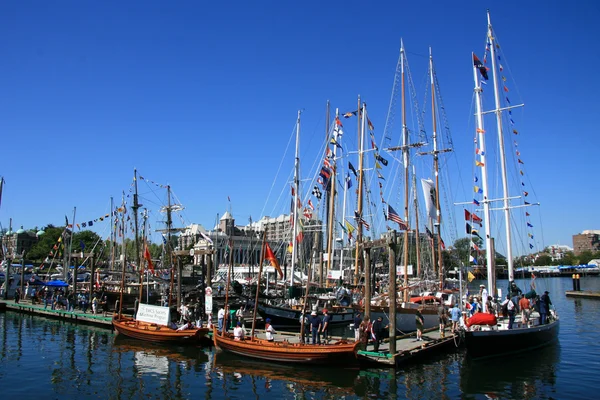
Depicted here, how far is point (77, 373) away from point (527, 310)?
24634 millimetres

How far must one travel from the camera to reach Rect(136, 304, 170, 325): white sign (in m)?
29.9

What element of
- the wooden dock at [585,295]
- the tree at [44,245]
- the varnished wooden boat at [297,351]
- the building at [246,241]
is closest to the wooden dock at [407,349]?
the varnished wooden boat at [297,351]

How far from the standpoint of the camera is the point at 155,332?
94.3 ft

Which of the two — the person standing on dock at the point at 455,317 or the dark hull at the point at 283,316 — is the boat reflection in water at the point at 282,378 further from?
the dark hull at the point at 283,316

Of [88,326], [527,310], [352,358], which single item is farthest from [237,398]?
[88,326]

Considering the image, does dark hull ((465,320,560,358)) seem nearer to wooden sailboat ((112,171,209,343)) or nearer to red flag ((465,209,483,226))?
red flag ((465,209,483,226))

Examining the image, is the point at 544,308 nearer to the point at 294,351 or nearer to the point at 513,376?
the point at 513,376

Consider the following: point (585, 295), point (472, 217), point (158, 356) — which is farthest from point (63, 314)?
point (585, 295)

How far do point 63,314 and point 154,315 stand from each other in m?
15.3

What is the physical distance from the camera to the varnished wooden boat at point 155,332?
2752 cm

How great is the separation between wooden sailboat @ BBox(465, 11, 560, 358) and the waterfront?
0.65m

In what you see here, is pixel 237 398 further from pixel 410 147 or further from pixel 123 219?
pixel 123 219

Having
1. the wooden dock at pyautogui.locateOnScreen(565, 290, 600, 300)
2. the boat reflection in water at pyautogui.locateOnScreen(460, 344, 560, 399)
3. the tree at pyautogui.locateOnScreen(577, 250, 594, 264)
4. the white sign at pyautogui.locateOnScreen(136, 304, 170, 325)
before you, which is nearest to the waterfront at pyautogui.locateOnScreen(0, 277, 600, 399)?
the boat reflection in water at pyautogui.locateOnScreen(460, 344, 560, 399)

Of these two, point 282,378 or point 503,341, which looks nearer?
point 282,378
